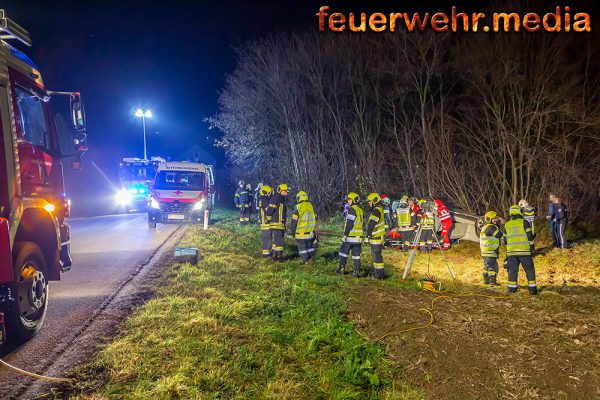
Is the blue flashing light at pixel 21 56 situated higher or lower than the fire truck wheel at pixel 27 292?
higher

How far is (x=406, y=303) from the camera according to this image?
6918mm

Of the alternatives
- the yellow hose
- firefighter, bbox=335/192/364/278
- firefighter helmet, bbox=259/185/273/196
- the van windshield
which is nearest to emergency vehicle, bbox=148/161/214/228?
the van windshield

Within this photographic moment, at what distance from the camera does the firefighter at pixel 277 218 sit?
33.3 ft

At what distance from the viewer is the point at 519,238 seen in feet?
25.4

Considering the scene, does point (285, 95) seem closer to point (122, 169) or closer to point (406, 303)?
point (122, 169)

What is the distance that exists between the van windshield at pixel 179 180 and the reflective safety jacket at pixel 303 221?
22.9 feet

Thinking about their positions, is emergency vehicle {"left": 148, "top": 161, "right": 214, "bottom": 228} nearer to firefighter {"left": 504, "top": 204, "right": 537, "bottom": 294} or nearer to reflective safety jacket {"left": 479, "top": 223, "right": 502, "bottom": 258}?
reflective safety jacket {"left": 479, "top": 223, "right": 502, "bottom": 258}

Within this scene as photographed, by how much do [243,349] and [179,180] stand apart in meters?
12.0

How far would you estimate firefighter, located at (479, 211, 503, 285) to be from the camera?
28.1 ft

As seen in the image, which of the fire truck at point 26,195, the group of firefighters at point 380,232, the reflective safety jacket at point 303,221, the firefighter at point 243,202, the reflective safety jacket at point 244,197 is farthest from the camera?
the reflective safety jacket at point 244,197

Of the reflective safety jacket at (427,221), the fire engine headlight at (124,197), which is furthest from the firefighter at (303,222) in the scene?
the fire engine headlight at (124,197)

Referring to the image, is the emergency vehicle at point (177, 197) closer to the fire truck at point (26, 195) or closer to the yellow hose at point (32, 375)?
the fire truck at point (26, 195)

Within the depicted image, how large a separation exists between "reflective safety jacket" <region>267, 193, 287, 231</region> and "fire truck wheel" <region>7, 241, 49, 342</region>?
5.39 metres

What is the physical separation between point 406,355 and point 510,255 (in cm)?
408
